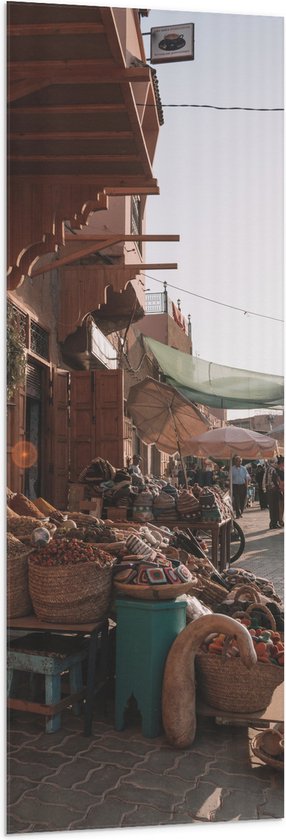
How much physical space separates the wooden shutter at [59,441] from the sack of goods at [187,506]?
1027 millimetres

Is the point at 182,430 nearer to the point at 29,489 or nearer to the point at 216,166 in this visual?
the point at 29,489

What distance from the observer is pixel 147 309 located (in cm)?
432

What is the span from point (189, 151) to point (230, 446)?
5.32m

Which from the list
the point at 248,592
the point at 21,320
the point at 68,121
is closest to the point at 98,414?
the point at 21,320

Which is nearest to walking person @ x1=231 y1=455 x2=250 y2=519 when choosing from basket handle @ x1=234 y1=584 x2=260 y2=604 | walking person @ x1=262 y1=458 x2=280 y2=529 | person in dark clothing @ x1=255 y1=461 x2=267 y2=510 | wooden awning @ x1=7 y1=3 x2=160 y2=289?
person in dark clothing @ x1=255 y1=461 x2=267 y2=510

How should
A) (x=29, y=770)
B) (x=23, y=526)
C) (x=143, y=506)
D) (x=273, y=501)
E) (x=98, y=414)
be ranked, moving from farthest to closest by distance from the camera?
1. (x=273, y=501)
2. (x=98, y=414)
3. (x=143, y=506)
4. (x=23, y=526)
5. (x=29, y=770)

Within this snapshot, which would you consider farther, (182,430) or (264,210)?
(182,430)

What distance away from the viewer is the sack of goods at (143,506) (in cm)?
605

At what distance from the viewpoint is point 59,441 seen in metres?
5.73

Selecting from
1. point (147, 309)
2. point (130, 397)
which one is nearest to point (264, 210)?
point (147, 309)

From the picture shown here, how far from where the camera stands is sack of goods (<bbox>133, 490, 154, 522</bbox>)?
605cm

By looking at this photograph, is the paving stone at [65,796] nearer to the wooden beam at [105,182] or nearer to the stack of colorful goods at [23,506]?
the stack of colorful goods at [23,506]

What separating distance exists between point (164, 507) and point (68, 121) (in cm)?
361

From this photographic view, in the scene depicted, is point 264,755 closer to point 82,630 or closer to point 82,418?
point 82,630
